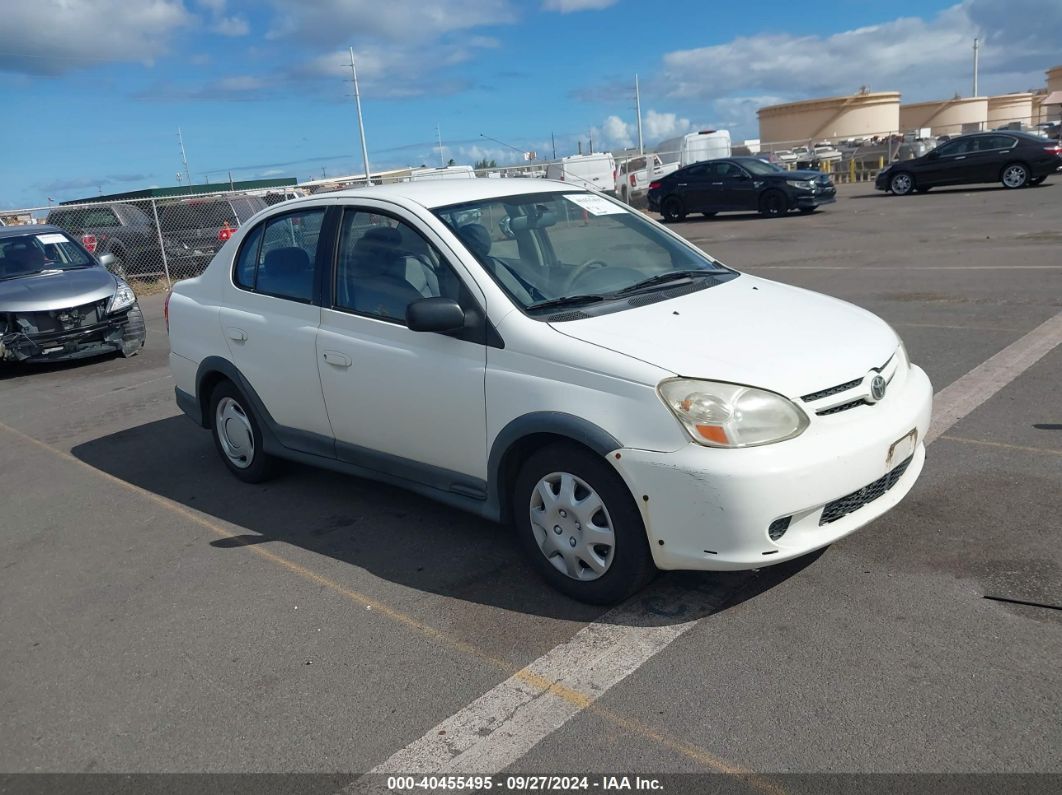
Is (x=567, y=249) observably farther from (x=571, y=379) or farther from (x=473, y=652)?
(x=473, y=652)

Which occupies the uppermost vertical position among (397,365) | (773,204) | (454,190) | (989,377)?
(454,190)

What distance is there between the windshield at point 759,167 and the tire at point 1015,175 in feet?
18.1

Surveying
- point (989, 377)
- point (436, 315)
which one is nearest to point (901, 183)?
point (989, 377)

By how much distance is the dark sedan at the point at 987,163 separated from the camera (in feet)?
75.5

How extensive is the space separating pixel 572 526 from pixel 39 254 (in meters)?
10.1

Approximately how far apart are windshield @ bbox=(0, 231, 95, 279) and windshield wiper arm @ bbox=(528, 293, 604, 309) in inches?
358

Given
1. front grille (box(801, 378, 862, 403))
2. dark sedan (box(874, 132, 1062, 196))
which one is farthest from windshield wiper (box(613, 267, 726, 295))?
dark sedan (box(874, 132, 1062, 196))

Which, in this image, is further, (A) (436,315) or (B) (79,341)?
(B) (79,341)

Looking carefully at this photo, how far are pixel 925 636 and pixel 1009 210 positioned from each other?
58.6ft

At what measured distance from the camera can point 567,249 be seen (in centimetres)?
474

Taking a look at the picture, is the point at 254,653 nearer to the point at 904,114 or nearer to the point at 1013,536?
the point at 1013,536

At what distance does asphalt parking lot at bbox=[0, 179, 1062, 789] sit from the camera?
3.06m

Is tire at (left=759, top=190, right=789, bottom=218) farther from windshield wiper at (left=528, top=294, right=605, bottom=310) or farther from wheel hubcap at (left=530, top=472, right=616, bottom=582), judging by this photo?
wheel hubcap at (left=530, top=472, right=616, bottom=582)

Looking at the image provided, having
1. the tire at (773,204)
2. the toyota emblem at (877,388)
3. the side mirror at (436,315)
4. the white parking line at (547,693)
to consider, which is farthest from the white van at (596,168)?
the white parking line at (547,693)
